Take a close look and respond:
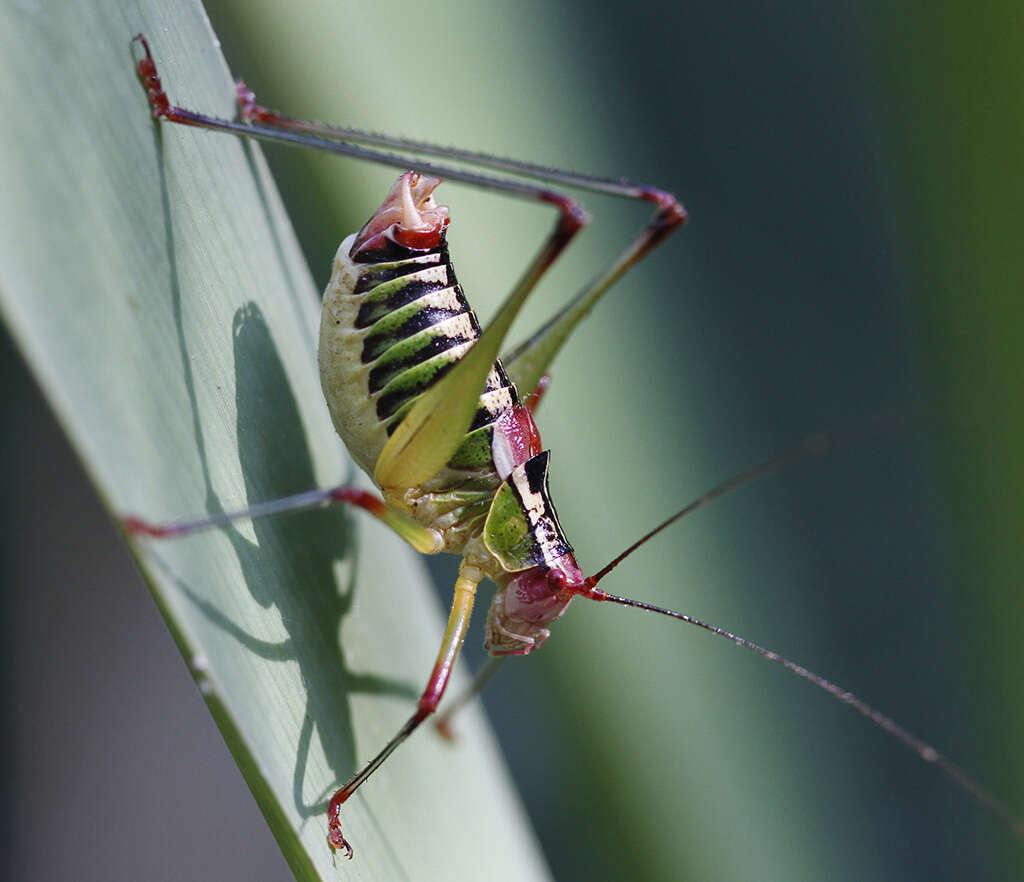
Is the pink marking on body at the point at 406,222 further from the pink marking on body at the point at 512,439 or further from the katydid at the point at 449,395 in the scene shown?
the pink marking on body at the point at 512,439

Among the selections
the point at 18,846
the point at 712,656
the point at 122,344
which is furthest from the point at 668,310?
the point at 18,846

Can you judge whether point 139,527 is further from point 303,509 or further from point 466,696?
point 466,696

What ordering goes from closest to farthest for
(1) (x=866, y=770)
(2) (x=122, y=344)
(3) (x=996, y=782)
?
(2) (x=122, y=344) → (3) (x=996, y=782) → (1) (x=866, y=770)

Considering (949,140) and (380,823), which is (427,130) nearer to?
(949,140)

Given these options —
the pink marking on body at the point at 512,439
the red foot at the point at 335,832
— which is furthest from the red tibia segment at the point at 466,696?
the red foot at the point at 335,832

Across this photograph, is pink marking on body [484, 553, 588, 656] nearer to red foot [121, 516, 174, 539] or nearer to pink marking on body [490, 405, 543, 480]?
pink marking on body [490, 405, 543, 480]

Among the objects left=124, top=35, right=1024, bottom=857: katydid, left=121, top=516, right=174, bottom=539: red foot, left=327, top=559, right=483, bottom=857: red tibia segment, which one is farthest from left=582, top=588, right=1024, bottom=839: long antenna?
left=121, top=516, right=174, bottom=539: red foot

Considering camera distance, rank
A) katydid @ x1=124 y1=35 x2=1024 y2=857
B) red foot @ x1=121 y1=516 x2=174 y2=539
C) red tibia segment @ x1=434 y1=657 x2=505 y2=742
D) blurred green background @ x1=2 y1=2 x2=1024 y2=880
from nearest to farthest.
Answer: red foot @ x1=121 y1=516 x2=174 y2=539, katydid @ x1=124 y1=35 x2=1024 y2=857, blurred green background @ x1=2 y1=2 x2=1024 y2=880, red tibia segment @ x1=434 y1=657 x2=505 y2=742
